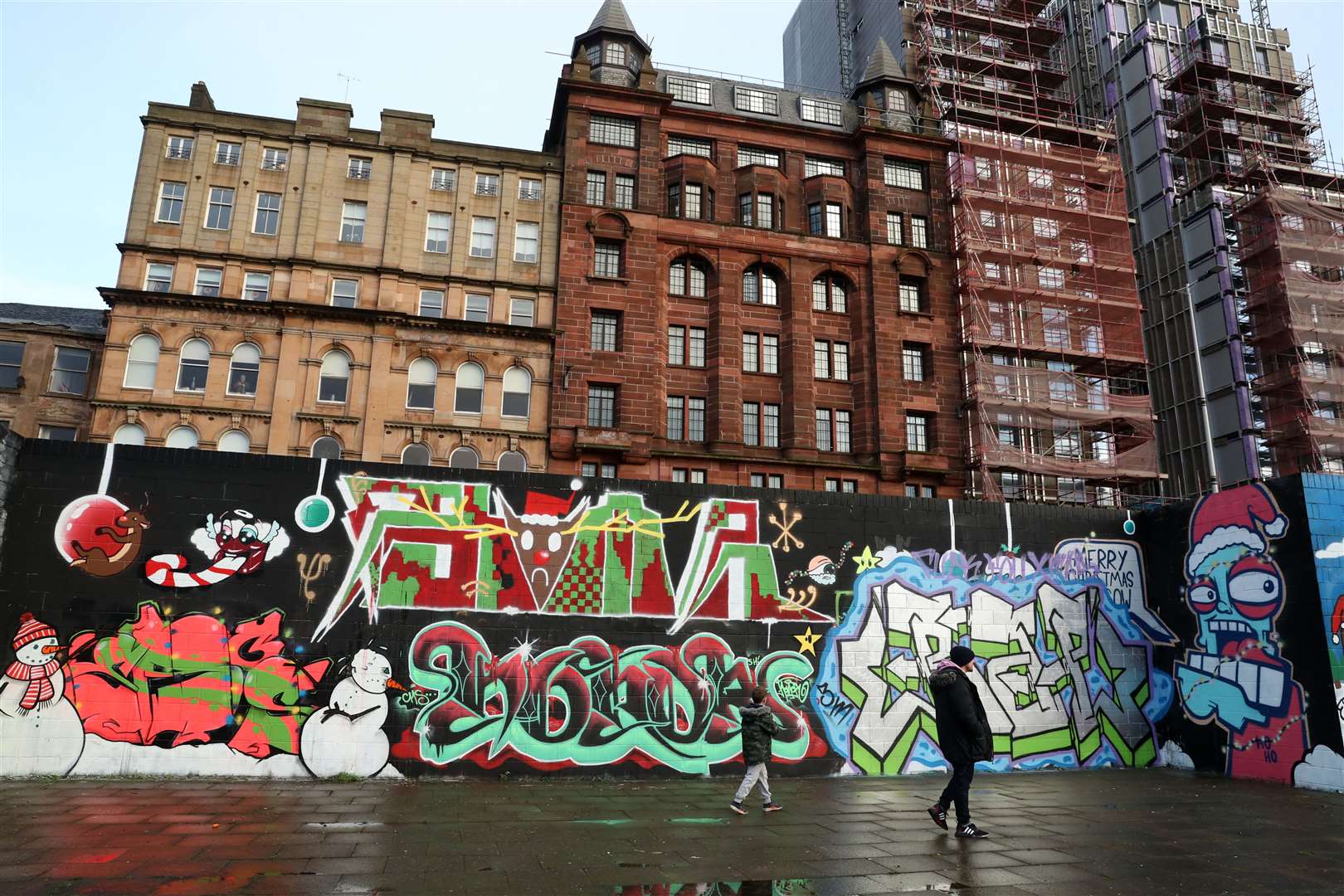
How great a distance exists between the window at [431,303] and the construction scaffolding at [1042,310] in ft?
73.5

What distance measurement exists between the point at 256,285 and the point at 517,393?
10.9m

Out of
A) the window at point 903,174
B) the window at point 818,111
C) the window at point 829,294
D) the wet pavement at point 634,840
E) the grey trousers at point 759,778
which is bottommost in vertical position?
the wet pavement at point 634,840

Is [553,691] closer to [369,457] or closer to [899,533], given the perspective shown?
[899,533]

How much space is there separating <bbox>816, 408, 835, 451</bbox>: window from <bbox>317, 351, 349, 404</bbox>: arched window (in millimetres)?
18989

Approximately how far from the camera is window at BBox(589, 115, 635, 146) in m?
36.0

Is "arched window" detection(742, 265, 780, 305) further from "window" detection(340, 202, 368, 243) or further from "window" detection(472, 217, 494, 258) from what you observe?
"window" detection(340, 202, 368, 243)

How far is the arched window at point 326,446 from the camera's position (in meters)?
30.7

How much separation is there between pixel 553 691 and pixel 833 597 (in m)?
5.55

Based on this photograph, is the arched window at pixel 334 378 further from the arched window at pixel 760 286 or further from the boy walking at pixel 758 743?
the boy walking at pixel 758 743

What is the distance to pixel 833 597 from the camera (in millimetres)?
15859

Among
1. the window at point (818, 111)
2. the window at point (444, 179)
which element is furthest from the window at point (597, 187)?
the window at point (818, 111)

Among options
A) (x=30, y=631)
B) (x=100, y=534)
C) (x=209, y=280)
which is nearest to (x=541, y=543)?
(x=100, y=534)

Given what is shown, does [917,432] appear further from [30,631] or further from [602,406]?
[30,631]

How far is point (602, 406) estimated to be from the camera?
109 ft
